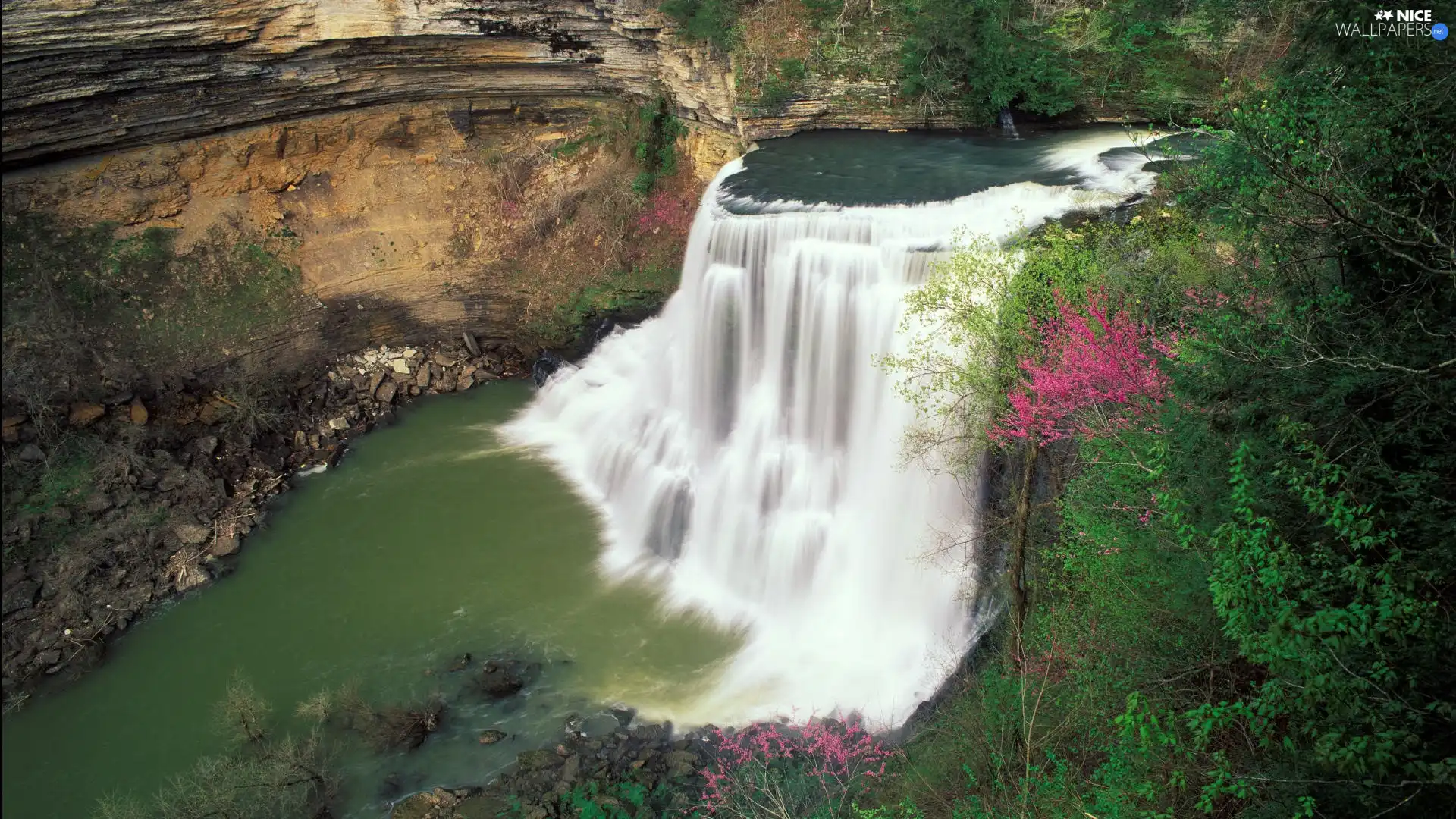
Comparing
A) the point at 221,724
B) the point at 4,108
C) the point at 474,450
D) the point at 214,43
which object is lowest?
the point at 221,724

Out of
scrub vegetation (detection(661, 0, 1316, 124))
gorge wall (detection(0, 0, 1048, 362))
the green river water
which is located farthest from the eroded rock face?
the green river water

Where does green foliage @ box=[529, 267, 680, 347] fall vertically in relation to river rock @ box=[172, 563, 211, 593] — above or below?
above

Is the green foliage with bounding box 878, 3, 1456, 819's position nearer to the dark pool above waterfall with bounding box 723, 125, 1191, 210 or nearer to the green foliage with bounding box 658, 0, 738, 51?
the dark pool above waterfall with bounding box 723, 125, 1191, 210

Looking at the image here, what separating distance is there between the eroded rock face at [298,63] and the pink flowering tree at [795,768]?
15.3 meters

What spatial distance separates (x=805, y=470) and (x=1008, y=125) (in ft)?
34.3

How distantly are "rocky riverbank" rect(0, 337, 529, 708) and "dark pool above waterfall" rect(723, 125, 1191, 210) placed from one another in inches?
422

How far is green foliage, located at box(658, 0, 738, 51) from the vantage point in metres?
20.9

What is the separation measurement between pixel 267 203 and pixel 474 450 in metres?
8.95

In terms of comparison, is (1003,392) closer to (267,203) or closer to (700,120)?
(700,120)

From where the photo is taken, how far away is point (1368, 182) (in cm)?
628

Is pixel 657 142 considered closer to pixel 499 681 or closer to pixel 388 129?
pixel 388 129

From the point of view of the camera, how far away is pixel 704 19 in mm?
20875

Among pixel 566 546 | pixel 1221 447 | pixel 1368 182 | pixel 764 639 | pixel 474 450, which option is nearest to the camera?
pixel 1368 182

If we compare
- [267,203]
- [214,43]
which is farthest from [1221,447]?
[267,203]
